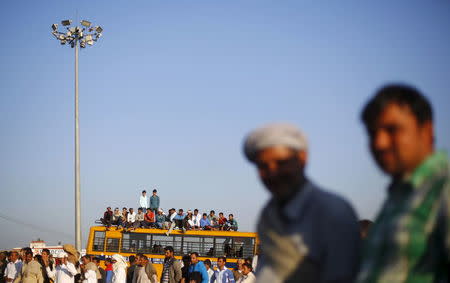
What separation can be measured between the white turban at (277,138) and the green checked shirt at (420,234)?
0.53 meters

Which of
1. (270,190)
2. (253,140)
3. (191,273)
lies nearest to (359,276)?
(270,190)

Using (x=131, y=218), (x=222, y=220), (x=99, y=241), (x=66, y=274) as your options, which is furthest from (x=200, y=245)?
(x=66, y=274)

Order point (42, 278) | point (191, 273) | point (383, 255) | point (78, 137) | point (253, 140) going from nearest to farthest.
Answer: point (383, 255) → point (253, 140) → point (191, 273) → point (42, 278) → point (78, 137)

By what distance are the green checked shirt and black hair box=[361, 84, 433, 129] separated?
0.15 m

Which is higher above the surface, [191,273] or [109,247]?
[191,273]

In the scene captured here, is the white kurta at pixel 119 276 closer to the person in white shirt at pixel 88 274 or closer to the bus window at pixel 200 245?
the person in white shirt at pixel 88 274

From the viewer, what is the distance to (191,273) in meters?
11.6

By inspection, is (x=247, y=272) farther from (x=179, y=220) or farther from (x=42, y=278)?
(x=179, y=220)

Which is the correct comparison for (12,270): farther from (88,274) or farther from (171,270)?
(171,270)

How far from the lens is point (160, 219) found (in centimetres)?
2522

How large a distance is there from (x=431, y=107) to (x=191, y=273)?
1032 centimetres

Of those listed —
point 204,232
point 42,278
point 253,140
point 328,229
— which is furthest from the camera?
point 204,232

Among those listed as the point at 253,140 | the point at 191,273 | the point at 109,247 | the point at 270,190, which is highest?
the point at 253,140

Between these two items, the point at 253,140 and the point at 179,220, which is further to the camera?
the point at 179,220
